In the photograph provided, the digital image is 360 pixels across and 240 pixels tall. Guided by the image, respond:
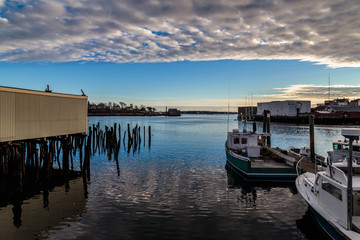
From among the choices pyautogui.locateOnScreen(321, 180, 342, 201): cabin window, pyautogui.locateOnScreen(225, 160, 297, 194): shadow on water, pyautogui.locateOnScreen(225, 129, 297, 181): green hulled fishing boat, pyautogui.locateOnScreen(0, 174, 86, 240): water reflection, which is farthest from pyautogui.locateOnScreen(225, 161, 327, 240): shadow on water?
pyautogui.locateOnScreen(0, 174, 86, 240): water reflection

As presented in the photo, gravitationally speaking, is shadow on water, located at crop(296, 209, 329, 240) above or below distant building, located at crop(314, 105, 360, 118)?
below

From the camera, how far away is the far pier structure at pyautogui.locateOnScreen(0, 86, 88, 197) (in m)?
18.0

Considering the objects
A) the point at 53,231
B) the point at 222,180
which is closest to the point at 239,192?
the point at 222,180

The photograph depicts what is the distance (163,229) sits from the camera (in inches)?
487

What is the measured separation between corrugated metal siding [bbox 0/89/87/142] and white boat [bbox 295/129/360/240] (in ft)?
67.6

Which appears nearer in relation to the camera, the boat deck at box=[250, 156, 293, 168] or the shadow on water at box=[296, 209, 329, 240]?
the shadow on water at box=[296, 209, 329, 240]

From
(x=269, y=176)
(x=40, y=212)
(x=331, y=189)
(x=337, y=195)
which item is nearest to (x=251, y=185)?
(x=269, y=176)

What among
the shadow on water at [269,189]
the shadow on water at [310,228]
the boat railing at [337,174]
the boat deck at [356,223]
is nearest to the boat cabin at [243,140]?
the shadow on water at [269,189]

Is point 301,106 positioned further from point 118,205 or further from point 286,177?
point 118,205

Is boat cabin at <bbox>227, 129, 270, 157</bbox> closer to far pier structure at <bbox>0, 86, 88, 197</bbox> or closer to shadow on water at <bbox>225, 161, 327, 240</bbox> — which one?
shadow on water at <bbox>225, 161, 327, 240</bbox>

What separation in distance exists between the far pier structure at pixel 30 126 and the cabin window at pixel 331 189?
62.7 ft

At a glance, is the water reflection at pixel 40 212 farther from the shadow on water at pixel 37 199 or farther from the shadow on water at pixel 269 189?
the shadow on water at pixel 269 189

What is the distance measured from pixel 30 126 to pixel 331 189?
21.4m

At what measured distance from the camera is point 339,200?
9.83 metres
